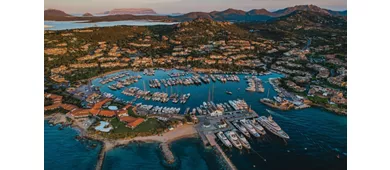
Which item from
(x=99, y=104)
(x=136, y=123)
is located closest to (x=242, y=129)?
(x=136, y=123)

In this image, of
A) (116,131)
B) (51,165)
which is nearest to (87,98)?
(116,131)

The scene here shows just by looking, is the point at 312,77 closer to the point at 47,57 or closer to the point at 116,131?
the point at 116,131

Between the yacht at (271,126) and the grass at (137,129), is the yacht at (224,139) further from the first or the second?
the grass at (137,129)

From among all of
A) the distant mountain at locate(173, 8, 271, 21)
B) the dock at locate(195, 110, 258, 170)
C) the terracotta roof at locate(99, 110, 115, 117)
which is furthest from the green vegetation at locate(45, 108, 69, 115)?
the distant mountain at locate(173, 8, 271, 21)

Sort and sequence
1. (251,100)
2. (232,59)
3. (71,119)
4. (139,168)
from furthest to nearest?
(232,59)
(251,100)
(71,119)
(139,168)

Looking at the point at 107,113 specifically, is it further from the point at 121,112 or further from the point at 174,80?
the point at 174,80
